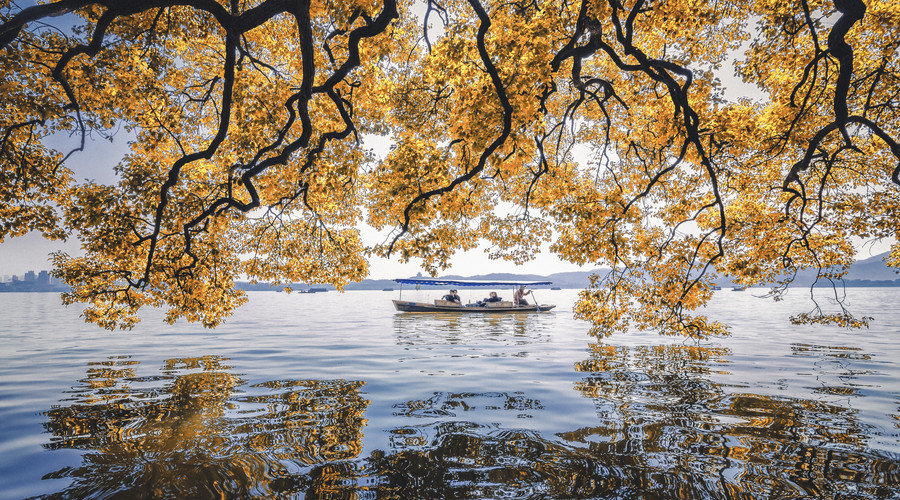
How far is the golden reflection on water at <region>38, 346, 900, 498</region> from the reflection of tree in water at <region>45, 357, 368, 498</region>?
30 millimetres

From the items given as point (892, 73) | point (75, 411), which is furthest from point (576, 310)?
point (75, 411)

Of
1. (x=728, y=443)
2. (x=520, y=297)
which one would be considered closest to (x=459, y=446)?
(x=728, y=443)

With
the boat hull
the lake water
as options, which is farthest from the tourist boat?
the lake water

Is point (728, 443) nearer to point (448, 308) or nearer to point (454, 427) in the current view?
point (454, 427)

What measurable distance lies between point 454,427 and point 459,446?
90 centimetres

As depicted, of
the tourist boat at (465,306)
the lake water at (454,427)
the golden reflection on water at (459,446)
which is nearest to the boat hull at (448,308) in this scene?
the tourist boat at (465,306)

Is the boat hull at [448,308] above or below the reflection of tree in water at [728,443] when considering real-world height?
below

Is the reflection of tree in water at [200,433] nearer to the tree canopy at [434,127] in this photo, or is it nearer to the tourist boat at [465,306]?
the tree canopy at [434,127]

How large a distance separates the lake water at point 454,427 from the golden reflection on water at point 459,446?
30 mm

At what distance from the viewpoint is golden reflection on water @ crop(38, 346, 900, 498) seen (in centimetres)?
468

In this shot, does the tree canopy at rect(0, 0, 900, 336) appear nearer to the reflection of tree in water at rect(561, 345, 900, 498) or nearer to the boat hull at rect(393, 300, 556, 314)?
the reflection of tree in water at rect(561, 345, 900, 498)

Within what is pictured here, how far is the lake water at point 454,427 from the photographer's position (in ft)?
15.7

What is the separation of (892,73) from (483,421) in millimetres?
13553

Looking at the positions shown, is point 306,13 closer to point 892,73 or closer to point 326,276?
point 326,276
